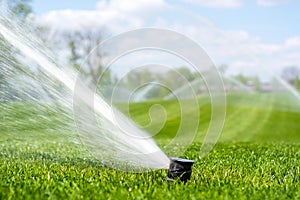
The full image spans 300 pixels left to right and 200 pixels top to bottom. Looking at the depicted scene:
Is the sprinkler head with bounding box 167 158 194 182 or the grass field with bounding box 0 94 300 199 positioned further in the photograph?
the sprinkler head with bounding box 167 158 194 182

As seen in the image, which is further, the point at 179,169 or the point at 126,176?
the point at 126,176

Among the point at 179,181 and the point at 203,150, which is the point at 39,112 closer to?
the point at 203,150

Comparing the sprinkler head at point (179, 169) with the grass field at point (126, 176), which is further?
the sprinkler head at point (179, 169)

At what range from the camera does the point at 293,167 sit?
6363 mm

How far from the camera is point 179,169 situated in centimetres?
481

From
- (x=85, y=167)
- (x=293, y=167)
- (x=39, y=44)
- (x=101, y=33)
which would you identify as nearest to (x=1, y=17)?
(x=39, y=44)

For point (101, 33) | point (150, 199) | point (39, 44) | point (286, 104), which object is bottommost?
point (150, 199)

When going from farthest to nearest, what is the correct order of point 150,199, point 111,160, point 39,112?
point 39,112
point 111,160
point 150,199

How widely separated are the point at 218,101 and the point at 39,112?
431 centimetres

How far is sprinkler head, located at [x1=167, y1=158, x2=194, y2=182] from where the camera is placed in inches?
187

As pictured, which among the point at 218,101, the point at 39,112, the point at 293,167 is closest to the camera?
the point at 293,167

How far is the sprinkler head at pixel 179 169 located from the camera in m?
4.75

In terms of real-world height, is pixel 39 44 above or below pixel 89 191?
above

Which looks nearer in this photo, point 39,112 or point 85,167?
point 85,167
